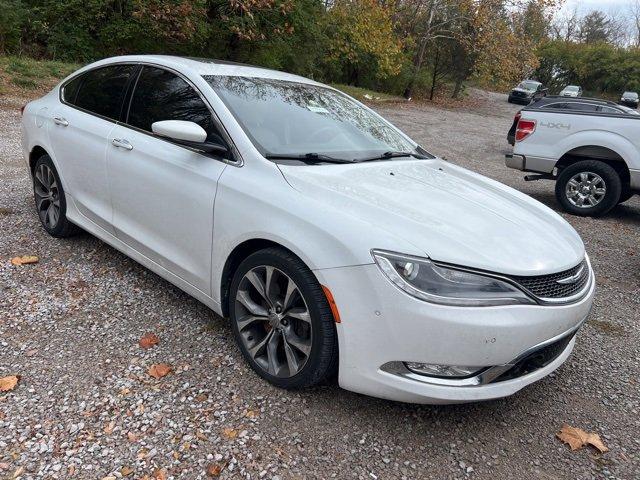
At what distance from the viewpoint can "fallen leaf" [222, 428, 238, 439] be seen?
2.41 metres

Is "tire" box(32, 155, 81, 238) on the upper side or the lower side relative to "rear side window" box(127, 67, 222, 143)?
lower

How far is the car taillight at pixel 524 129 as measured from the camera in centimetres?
732

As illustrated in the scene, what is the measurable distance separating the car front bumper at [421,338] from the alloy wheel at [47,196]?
3.00 metres

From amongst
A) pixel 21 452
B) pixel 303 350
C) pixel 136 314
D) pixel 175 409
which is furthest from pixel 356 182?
pixel 21 452

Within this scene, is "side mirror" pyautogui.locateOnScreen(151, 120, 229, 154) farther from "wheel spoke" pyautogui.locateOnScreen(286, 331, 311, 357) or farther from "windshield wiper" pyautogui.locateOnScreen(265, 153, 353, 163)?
"wheel spoke" pyautogui.locateOnScreen(286, 331, 311, 357)

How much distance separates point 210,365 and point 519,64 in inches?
1076

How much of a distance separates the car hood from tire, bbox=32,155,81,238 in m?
2.44

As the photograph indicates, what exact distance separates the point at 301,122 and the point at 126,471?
7.07ft

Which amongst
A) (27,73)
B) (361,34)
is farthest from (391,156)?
(361,34)

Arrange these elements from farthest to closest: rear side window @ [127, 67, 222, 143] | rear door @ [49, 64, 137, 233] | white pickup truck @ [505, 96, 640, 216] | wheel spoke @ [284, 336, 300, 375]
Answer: white pickup truck @ [505, 96, 640, 216], rear door @ [49, 64, 137, 233], rear side window @ [127, 67, 222, 143], wheel spoke @ [284, 336, 300, 375]

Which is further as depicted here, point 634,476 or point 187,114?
point 187,114

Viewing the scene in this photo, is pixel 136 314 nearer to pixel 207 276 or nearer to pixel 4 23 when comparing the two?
pixel 207 276

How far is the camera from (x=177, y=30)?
1662 centimetres

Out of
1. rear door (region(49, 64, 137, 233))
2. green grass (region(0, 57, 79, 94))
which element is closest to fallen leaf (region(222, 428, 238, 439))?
rear door (region(49, 64, 137, 233))
